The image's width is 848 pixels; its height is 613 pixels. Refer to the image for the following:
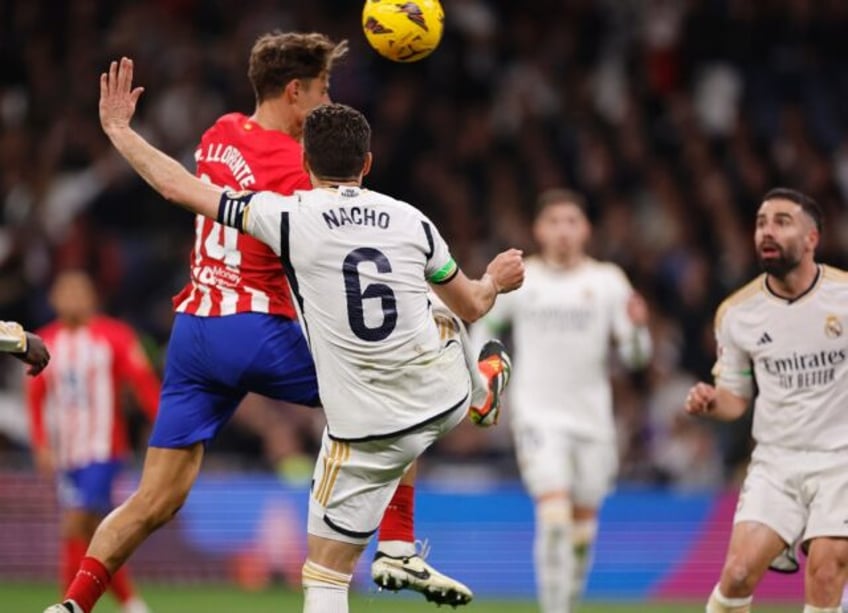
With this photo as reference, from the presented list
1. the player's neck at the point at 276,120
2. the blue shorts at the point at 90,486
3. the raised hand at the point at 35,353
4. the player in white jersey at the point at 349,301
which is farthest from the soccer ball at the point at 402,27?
the blue shorts at the point at 90,486

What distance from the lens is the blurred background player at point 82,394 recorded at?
13.3 m

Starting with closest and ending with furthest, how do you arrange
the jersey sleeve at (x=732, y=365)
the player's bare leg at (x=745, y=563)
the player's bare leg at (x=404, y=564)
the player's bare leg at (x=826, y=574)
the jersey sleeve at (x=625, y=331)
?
the player's bare leg at (x=404, y=564)
the player's bare leg at (x=826, y=574)
the player's bare leg at (x=745, y=563)
the jersey sleeve at (x=732, y=365)
the jersey sleeve at (x=625, y=331)

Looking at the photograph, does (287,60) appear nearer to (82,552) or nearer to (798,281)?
(798,281)

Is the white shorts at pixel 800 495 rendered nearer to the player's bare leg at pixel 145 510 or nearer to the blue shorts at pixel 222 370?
the blue shorts at pixel 222 370

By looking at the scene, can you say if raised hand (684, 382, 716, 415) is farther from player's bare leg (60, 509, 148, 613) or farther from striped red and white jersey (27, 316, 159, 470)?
striped red and white jersey (27, 316, 159, 470)

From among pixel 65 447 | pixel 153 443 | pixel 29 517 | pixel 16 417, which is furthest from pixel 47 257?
pixel 153 443

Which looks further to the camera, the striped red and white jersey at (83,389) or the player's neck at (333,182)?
the striped red and white jersey at (83,389)

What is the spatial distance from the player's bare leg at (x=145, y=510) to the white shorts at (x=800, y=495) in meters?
2.75

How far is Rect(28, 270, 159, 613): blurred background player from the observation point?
13328mm

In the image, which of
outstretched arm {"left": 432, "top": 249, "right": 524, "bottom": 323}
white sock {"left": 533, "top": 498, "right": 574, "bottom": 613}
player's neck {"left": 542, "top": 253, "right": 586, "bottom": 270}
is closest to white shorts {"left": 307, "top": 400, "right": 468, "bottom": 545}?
outstretched arm {"left": 432, "top": 249, "right": 524, "bottom": 323}

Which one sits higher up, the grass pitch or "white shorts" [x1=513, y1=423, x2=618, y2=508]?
"white shorts" [x1=513, y1=423, x2=618, y2=508]

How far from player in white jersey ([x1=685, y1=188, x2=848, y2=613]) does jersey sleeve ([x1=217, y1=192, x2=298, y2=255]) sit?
8.21 ft

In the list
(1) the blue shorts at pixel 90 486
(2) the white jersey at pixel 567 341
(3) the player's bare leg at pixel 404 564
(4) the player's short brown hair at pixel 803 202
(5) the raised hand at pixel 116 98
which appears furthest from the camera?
(1) the blue shorts at pixel 90 486

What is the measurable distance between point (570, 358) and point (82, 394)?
368 cm
